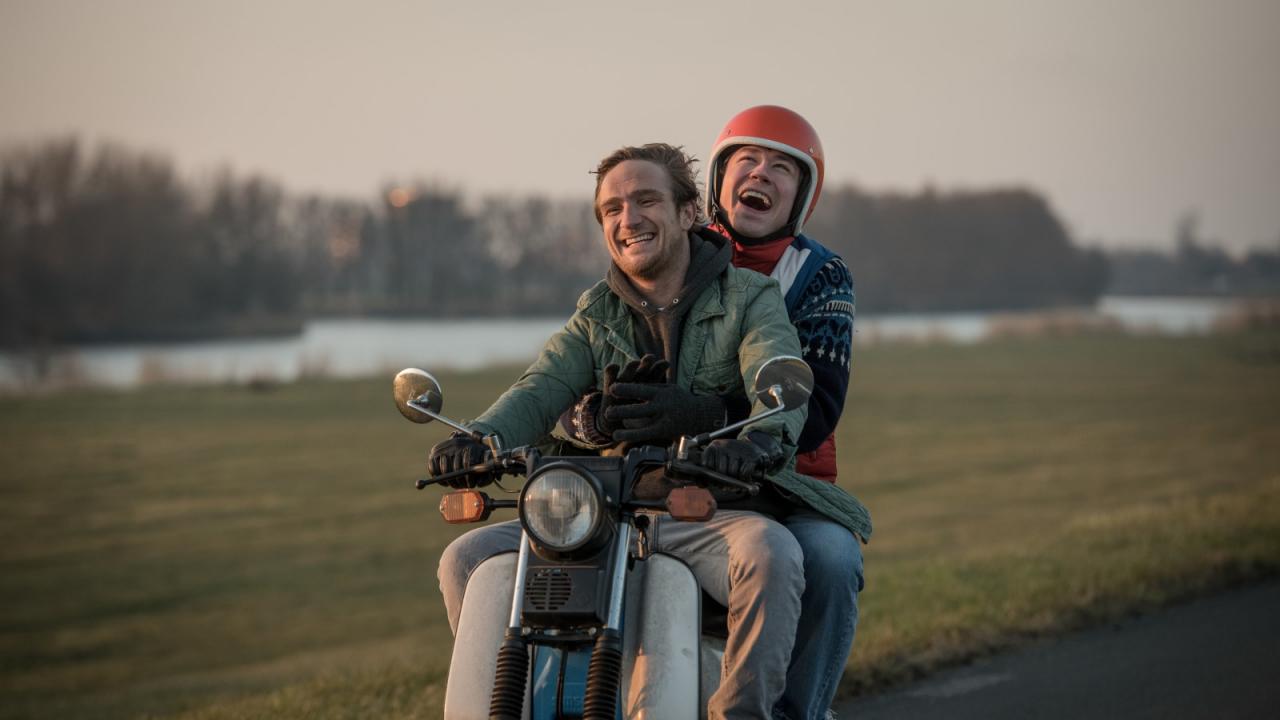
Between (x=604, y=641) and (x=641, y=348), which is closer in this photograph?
(x=604, y=641)

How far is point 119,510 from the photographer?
19.3 metres

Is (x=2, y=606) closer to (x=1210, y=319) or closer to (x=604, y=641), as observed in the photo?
(x=604, y=641)

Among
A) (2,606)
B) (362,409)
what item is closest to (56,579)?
(2,606)

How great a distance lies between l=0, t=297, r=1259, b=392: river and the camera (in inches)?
1561

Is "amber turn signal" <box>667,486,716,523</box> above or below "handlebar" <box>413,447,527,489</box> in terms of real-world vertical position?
below

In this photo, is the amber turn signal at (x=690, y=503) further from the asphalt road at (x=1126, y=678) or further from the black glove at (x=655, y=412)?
the asphalt road at (x=1126, y=678)

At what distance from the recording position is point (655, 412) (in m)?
3.31

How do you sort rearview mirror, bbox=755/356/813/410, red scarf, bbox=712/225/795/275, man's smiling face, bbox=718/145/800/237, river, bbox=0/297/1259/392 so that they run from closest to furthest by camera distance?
1. rearview mirror, bbox=755/356/813/410
2. red scarf, bbox=712/225/795/275
3. man's smiling face, bbox=718/145/800/237
4. river, bbox=0/297/1259/392

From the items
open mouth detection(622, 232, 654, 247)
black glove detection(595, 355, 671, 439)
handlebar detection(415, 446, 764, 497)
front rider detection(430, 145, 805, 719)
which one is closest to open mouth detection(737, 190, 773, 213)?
front rider detection(430, 145, 805, 719)

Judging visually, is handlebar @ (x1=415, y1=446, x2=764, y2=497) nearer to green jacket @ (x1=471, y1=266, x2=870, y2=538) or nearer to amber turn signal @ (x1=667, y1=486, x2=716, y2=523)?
amber turn signal @ (x1=667, y1=486, x2=716, y2=523)

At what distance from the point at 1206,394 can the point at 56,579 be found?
89.7ft

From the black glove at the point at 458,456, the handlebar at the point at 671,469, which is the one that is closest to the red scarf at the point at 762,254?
the handlebar at the point at 671,469

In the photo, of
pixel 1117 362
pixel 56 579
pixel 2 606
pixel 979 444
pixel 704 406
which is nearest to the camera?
pixel 704 406

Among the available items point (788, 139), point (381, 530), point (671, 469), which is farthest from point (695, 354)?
point (381, 530)
